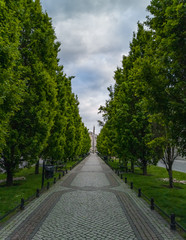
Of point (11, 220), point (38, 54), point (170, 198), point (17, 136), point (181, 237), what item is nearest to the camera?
point (181, 237)

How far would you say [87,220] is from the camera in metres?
7.13

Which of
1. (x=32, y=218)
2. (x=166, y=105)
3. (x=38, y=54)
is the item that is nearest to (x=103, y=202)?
(x=32, y=218)

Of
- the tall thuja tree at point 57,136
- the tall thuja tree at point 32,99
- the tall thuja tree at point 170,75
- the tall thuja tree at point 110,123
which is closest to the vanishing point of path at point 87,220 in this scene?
the tall thuja tree at point 170,75

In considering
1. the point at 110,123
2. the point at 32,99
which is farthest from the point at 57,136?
the point at 110,123

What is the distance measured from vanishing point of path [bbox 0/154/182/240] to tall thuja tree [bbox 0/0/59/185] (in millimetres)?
3485

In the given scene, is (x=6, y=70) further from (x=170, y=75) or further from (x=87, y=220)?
(x=87, y=220)

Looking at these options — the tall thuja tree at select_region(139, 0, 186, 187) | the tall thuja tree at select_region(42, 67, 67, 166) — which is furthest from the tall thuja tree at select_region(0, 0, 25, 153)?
the tall thuja tree at select_region(42, 67, 67, 166)

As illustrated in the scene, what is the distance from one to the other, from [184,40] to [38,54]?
35.4ft

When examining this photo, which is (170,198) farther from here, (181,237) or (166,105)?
(166,105)

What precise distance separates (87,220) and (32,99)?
335 inches

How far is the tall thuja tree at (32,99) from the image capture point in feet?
39.7

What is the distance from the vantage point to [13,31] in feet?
27.8

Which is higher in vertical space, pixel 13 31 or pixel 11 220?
pixel 13 31

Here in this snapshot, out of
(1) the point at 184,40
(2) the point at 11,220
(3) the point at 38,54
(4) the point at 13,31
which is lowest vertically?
(2) the point at 11,220
